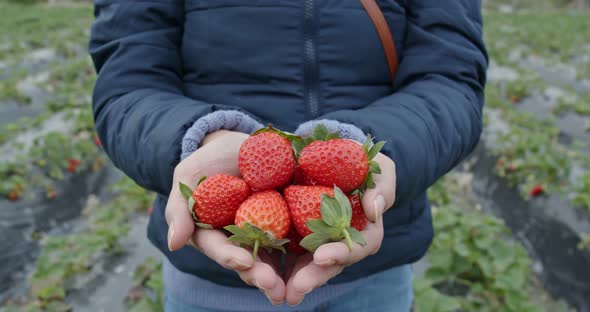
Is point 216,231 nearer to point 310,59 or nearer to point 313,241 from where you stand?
point 313,241

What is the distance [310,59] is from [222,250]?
75 cm

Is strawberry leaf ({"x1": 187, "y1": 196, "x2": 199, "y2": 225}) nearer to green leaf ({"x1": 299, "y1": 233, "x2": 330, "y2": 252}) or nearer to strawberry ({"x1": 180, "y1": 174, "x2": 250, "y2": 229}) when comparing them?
strawberry ({"x1": 180, "y1": 174, "x2": 250, "y2": 229})

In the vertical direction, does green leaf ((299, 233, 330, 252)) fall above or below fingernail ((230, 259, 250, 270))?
below

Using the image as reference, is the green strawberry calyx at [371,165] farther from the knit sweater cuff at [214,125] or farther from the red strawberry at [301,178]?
the knit sweater cuff at [214,125]

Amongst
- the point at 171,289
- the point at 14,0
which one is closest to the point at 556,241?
the point at 171,289

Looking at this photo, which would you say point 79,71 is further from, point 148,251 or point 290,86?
point 290,86

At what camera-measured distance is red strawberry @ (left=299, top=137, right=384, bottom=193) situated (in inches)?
44.0

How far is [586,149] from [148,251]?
213 inches

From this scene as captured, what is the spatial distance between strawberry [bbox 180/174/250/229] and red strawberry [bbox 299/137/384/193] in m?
0.18

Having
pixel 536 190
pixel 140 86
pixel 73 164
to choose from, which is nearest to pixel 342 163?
pixel 140 86

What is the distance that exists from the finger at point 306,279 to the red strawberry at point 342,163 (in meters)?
0.22

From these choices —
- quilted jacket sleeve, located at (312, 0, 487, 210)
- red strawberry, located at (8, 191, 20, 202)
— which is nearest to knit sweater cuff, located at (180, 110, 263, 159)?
quilted jacket sleeve, located at (312, 0, 487, 210)

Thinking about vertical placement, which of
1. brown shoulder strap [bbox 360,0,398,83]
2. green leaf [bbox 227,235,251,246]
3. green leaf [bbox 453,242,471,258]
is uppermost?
brown shoulder strap [bbox 360,0,398,83]

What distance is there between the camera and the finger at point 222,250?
96cm
